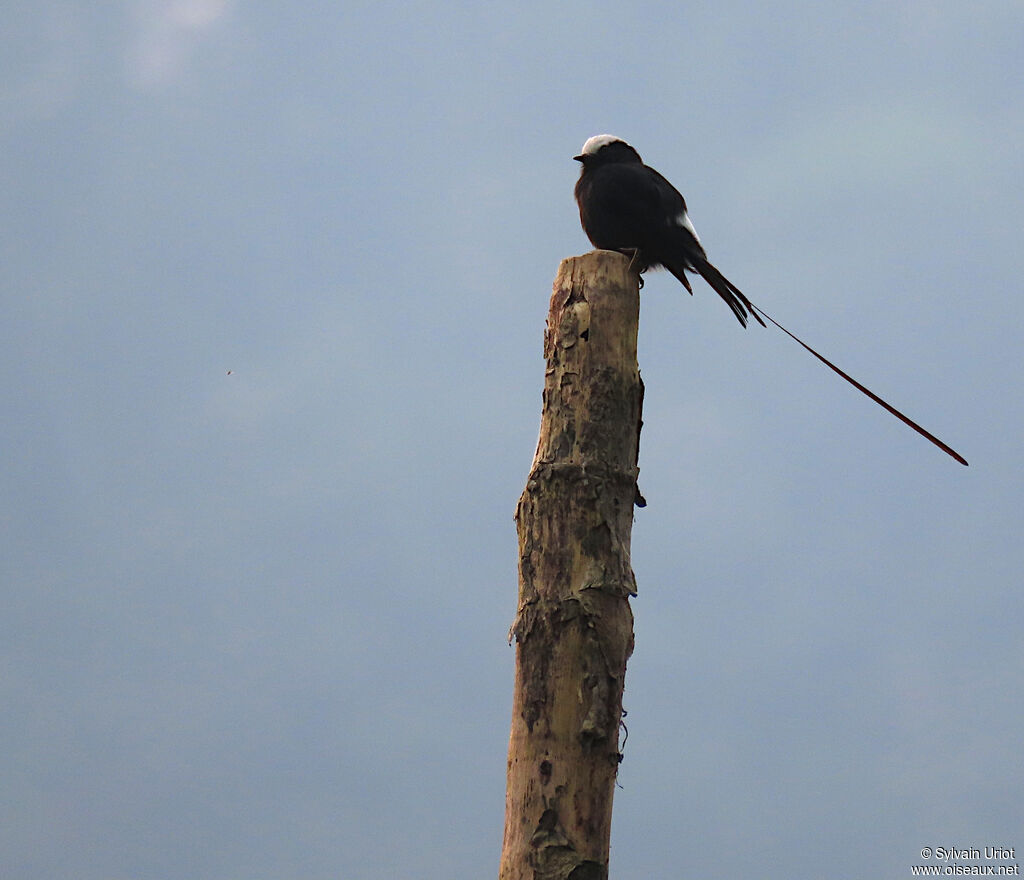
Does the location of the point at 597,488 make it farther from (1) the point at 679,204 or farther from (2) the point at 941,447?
(1) the point at 679,204

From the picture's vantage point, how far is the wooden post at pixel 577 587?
352 centimetres

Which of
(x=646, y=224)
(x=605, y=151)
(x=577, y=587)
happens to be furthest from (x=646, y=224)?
(x=577, y=587)

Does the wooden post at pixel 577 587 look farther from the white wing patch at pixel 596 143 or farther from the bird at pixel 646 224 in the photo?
the white wing patch at pixel 596 143

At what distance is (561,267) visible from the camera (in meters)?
4.48

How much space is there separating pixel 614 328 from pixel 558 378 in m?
0.32

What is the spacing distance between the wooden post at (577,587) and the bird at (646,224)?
175 centimetres

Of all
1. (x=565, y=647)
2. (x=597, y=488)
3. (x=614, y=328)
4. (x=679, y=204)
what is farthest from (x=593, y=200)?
(x=565, y=647)

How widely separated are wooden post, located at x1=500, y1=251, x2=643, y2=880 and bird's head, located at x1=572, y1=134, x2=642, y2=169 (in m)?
2.73

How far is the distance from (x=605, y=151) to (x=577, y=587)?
405 cm

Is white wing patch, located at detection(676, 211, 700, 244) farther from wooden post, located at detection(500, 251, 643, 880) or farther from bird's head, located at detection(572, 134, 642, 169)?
wooden post, located at detection(500, 251, 643, 880)

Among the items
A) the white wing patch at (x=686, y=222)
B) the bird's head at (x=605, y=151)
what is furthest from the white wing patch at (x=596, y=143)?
the white wing patch at (x=686, y=222)

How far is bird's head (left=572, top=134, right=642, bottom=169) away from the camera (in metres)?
6.84

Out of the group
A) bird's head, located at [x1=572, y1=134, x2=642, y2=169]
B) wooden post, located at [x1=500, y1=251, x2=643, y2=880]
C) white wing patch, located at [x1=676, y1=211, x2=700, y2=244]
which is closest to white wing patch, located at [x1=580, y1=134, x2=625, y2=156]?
bird's head, located at [x1=572, y1=134, x2=642, y2=169]

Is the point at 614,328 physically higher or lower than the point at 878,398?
higher
